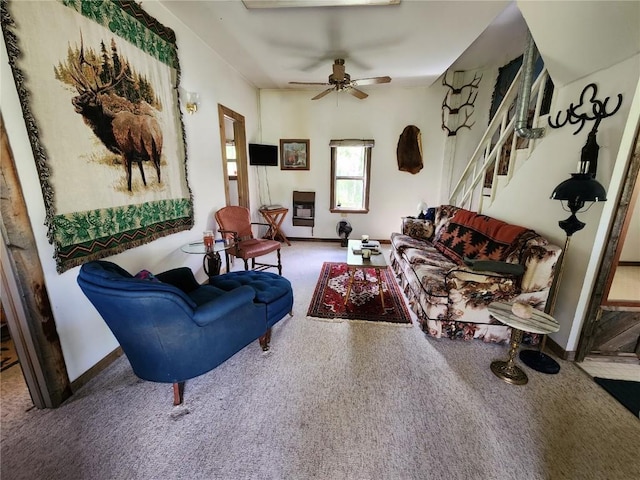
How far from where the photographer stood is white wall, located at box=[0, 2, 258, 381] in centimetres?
138

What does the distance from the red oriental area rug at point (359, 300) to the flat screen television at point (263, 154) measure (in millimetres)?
2314

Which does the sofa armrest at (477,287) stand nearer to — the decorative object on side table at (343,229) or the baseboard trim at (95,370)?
the baseboard trim at (95,370)

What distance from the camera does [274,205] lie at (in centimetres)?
493

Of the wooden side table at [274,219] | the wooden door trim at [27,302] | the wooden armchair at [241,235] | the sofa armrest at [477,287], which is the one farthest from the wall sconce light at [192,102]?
the sofa armrest at [477,287]

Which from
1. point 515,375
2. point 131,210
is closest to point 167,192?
point 131,210

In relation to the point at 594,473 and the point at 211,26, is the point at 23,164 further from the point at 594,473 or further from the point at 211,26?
the point at 594,473

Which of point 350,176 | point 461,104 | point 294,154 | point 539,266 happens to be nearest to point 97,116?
point 539,266

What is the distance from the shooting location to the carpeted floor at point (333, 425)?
1.23 meters

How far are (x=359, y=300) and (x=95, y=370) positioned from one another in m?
2.26

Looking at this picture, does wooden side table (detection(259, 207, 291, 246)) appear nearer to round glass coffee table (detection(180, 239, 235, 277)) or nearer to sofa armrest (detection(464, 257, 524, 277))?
round glass coffee table (detection(180, 239, 235, 277))

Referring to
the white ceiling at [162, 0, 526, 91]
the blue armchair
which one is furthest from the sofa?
the white ceiling at [162, 0, 526, 91]

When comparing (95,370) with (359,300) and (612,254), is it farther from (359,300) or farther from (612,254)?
(612,254)

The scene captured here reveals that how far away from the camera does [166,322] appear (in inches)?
52.2

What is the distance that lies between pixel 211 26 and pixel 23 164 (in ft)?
7.24
